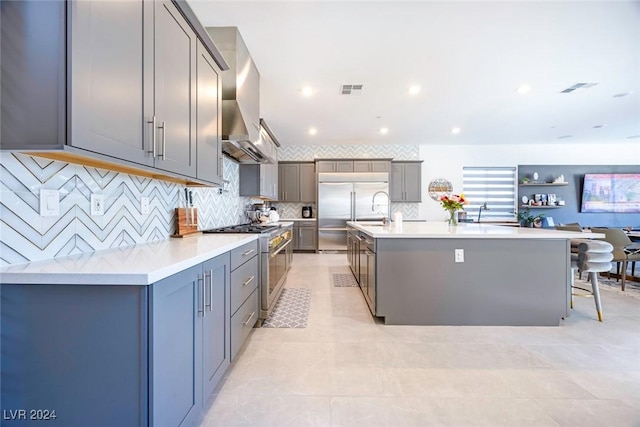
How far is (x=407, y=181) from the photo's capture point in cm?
693

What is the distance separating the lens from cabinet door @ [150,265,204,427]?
3.31 feet

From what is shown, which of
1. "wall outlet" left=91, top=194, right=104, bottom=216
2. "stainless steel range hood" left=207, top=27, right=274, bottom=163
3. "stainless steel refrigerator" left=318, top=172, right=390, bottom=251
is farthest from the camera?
"stainless steel refrigerator" left=318, top=172, right=390, bottom=251

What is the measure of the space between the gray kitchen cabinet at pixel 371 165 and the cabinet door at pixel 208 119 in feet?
15.6

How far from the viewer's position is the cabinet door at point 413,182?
693cm

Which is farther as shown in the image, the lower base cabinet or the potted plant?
the potted plant

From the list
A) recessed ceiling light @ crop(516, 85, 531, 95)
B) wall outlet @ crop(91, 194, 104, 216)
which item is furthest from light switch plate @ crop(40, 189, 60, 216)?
recessed ceiling light @ crop(516, 85, 531, 95)

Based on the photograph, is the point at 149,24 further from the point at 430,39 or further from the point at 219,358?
the point at 430,39

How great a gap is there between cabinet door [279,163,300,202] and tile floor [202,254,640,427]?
4469 mm

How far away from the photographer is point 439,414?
1.51 metres

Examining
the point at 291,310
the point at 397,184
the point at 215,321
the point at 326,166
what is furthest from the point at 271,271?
the point at 397,184

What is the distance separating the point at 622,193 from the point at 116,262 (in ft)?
33.3

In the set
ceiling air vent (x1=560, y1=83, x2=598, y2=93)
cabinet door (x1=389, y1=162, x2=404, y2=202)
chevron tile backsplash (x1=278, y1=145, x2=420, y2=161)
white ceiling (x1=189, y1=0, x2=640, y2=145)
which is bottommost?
cabinet door (x1=389, y1=162, x2=404, y2=202)

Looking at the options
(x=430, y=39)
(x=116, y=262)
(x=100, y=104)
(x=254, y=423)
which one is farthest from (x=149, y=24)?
(x=430, y=39)

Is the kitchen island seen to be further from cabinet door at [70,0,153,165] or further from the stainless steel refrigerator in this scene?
the stainless steel refrigerator
